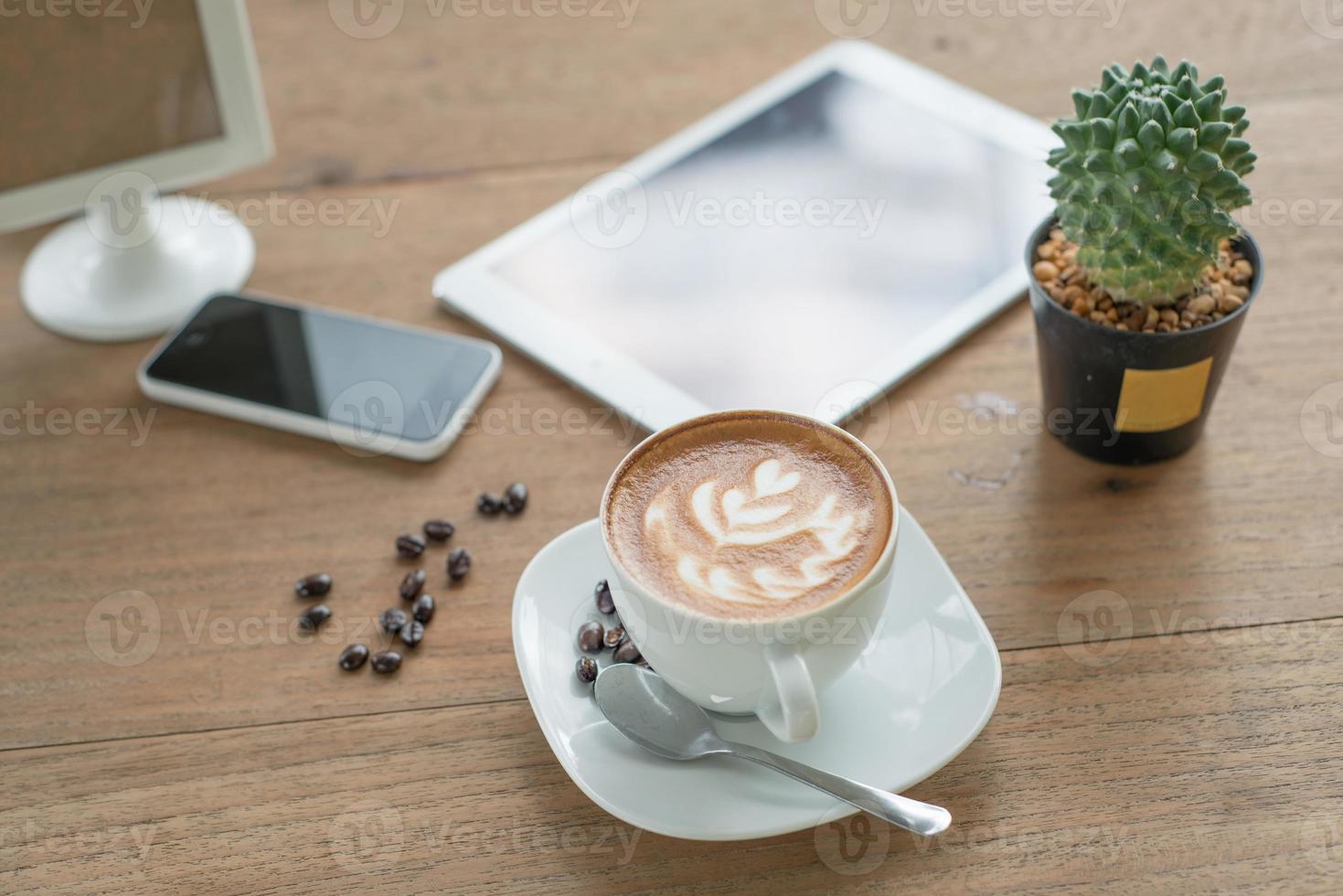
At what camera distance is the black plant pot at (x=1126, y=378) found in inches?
34.9

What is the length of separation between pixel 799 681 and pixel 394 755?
12.1 inches

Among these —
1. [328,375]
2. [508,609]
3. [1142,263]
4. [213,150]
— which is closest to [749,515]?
[508,609]

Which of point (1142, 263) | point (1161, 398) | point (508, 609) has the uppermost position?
point (1142, 263)

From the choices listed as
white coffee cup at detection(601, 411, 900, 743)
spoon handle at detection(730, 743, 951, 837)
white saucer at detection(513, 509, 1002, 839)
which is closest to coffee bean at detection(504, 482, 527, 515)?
white saucer at detection(513, 509, 1002, 839)

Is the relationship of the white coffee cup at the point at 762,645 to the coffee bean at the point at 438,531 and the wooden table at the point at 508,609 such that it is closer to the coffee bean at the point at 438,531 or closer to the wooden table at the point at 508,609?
the wooden table at the point at 508,609

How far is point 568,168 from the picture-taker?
133 centimetres

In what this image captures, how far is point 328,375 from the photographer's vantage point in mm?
1079

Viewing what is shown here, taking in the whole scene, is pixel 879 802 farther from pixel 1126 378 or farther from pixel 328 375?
pixel 328 375

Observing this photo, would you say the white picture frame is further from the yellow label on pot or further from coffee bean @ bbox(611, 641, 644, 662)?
the yellow label on pot

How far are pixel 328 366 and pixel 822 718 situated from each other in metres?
0.57

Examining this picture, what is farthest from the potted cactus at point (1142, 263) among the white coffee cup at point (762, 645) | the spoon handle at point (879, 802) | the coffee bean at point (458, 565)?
the coffee bean at point (458, 565)

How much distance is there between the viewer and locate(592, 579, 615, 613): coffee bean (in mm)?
849

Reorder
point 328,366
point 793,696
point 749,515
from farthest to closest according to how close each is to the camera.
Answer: point 328,366 < point 749,515 < point 793,696

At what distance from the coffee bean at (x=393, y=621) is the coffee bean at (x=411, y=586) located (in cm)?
2
